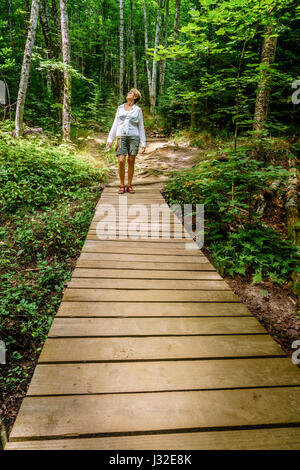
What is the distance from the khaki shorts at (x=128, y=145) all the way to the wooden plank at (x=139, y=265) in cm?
326

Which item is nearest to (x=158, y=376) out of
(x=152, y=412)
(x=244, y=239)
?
(x=152, y=412)

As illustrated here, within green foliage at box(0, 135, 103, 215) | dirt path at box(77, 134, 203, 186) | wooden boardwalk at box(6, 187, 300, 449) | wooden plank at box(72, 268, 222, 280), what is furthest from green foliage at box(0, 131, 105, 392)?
dirt path at box(77, 134, 203, 186)

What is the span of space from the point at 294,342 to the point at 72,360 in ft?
8.26

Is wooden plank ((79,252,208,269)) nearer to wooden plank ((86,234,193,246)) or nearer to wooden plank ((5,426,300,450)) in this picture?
wooden plank ((86,234,193,246))

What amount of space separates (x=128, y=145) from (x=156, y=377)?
4.99 metres

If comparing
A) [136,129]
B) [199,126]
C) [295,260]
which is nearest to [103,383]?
[295,260]

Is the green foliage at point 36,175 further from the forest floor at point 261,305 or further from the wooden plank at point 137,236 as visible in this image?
the wooden plank at point 137,236

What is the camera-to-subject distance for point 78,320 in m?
2.08

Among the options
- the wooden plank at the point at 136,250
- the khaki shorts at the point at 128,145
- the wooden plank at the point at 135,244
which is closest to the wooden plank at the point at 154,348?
the wooden plank at the point at 136,250

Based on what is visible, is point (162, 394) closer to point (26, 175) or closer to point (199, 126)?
point (26, 175)

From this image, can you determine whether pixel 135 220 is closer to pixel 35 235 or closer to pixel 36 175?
pixel 35 235

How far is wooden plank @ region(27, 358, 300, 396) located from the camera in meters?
1.51

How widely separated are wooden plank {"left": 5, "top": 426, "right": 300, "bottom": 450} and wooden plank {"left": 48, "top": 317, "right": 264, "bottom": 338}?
0.74m
